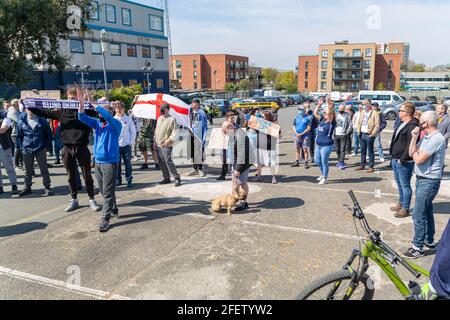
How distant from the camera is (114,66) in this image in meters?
42.8

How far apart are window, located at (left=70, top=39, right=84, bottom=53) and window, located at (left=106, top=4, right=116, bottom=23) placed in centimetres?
584

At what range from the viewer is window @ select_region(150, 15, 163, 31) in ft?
161

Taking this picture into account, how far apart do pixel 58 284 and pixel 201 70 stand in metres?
98.0

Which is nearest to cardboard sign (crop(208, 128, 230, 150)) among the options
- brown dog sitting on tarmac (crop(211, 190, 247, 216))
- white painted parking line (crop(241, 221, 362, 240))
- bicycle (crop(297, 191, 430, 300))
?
brown dog sitting on tarmac (crop(211, 190, 247, 216))

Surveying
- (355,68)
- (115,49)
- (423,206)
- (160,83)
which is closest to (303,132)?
(423,206)

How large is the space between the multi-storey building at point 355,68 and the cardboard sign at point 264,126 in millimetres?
89109

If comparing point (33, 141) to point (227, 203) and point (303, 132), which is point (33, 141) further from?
point (303, 132)

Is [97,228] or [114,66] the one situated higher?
[114,66]

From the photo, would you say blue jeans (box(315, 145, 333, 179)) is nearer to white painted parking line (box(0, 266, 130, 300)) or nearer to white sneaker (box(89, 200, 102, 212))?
white sneaker (box(89, 200, 102, 212))
